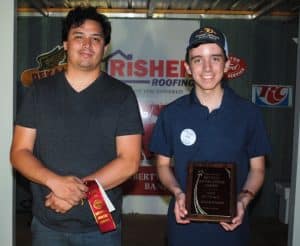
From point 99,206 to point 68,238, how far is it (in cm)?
20

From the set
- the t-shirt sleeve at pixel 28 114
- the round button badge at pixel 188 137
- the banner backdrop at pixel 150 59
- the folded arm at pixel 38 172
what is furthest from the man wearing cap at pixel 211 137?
the banner backdrop at pixel 150 59

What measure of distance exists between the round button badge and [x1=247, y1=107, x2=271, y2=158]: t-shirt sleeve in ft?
0.80

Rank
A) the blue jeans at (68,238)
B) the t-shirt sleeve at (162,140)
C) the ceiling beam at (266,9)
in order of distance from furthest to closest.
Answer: the ceiling beam at (266,9)
the t-shirt sleeve at (162,140)
the blue jeans at (68,238)

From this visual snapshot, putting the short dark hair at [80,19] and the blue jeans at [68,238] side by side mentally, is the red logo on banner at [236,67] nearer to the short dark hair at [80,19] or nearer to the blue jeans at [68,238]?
the short dark hair at [80,19]

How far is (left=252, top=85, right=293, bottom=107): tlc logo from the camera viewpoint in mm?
5156

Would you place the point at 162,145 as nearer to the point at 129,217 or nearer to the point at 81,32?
the point at 81,32

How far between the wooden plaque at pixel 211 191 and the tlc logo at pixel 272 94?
3.59 meters

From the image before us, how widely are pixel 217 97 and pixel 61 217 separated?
80 cm

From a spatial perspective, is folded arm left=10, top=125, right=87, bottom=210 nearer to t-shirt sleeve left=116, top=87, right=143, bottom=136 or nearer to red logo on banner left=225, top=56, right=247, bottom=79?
t-shirt sleeve left=116, top=87, right=143, bottom=136

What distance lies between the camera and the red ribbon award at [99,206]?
5.52 ft

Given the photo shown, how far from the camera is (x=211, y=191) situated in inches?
67.8

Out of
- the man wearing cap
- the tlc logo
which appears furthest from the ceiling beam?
the man wearing cap

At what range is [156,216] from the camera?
5324 millimetres

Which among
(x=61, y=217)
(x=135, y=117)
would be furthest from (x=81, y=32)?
(x=61, y=217)
